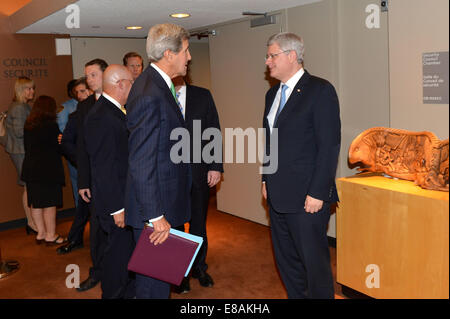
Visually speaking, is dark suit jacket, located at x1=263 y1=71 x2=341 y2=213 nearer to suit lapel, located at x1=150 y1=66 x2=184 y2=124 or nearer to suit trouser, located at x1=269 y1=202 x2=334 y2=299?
suit trouser, located at x1=269 y1=202 x2=334 y2=299

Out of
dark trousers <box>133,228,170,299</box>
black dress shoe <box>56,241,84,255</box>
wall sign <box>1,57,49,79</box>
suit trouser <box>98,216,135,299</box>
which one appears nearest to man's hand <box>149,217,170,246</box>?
dark trousers <box>133,228,170,299</box>

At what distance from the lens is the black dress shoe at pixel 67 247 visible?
4.82 metres

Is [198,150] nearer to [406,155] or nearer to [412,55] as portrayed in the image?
[406,155]

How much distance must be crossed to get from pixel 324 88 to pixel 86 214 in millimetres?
3010

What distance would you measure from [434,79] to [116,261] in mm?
2382

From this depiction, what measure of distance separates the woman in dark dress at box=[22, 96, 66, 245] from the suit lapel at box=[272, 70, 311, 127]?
2.99m

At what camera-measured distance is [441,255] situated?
262 cm

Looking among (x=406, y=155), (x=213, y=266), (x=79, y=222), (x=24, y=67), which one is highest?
(x=24, y=67)

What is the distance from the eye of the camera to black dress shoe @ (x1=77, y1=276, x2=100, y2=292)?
153 inches

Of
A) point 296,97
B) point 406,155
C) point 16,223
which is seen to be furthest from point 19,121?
point 406,155

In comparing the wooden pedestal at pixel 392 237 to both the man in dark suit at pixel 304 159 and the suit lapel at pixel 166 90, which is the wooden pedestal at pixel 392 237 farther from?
the suit lapel at pixel 166 90

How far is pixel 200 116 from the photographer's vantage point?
12.1 ft

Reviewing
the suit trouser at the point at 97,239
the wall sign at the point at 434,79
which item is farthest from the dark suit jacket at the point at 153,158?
the wall sign at the point at 434,79
